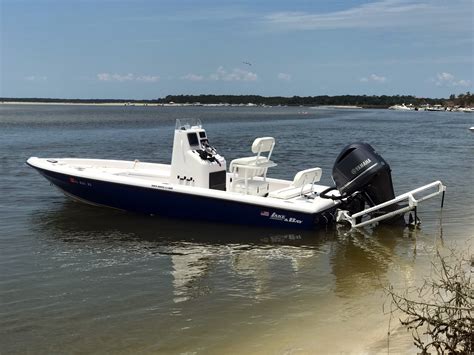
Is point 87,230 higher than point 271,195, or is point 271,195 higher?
point 271,195

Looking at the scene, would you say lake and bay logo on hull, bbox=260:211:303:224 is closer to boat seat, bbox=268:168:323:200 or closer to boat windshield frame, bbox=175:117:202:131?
boat seat, bbox=268:168:323:200

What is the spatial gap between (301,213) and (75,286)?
4780 mm

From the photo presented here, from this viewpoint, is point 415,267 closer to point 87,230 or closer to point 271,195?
point 271,195

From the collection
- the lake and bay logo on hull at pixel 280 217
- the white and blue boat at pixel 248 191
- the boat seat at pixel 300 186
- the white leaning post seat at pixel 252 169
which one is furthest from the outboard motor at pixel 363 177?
the white leaning post seat at pixel 252 169

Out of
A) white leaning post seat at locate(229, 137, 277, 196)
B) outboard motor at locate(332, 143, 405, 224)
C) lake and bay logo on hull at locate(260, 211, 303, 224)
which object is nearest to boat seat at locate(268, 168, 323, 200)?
white leaning post seat at locate(229, 137, 277, 196)

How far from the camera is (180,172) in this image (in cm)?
1200

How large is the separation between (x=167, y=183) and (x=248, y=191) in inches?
76.1

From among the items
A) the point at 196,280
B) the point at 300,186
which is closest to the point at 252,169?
the point at 300,186

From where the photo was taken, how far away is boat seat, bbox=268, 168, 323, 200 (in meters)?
11.6

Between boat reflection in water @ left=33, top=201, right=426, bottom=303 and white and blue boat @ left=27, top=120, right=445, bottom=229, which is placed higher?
white and blue boat @ left=27, top=120, right=445, bottom=229

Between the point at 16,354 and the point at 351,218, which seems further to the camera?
the point at 351,218

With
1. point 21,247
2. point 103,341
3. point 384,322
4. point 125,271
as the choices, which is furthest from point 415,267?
point 21,247

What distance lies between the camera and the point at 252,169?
11570 mm

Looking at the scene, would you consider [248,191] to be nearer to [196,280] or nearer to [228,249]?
[228,249]
